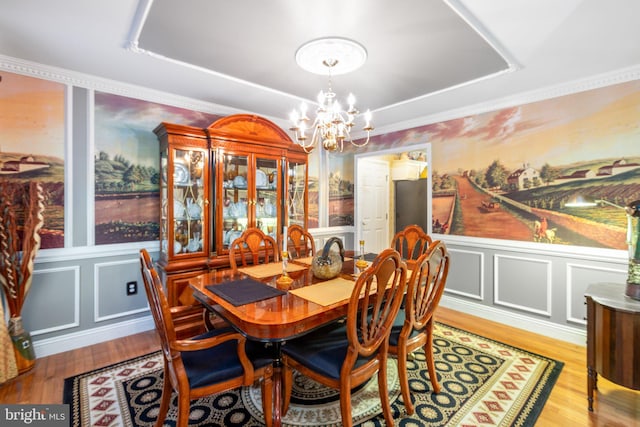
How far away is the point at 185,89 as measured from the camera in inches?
112

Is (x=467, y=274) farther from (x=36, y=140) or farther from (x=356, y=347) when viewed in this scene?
(x=36, y=140)

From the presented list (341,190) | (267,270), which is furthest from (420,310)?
(341,190)

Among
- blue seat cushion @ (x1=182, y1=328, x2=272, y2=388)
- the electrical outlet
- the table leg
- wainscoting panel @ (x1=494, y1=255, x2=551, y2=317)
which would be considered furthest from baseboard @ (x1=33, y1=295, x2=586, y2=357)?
blue seat cushion @ (x1=182, y1=328, x2=272, y2=388)

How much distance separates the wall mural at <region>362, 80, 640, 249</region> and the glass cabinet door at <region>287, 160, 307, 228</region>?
1663mm

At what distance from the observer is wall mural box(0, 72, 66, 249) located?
7.45ft

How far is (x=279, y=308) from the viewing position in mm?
1487

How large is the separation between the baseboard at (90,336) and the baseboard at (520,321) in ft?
11.3

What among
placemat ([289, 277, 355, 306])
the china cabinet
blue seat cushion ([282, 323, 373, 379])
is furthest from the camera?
the china cabinet

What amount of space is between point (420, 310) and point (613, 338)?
3.66 feet

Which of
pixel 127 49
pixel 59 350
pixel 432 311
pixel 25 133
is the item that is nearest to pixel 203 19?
pixel 127 49

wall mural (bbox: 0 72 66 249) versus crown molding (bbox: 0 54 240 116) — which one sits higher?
crown molding (bbox: 0 54 240 116)

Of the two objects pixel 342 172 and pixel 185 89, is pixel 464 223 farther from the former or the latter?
pixel 185 89

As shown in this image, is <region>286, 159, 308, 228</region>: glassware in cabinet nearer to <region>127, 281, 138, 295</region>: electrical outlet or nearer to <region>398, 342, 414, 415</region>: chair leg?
<region>127, 281, 138, 295</region>: electrical outlet

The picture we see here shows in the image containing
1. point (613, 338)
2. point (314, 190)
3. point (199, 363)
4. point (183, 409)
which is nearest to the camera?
point (183, 409)
